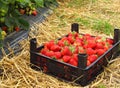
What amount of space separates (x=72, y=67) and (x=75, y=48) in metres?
0.28

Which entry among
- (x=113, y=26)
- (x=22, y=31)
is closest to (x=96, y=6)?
(x=113, y=26)

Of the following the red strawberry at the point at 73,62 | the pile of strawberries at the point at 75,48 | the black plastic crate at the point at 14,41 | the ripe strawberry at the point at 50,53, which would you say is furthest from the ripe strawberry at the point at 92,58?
the black plastic crate at the point at 14,41

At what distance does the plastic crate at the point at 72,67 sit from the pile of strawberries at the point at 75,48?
50 mm

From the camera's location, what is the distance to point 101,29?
4.62 metres

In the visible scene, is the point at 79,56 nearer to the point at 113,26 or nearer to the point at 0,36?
the point at 0,36

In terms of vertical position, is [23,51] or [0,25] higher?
[0,25]

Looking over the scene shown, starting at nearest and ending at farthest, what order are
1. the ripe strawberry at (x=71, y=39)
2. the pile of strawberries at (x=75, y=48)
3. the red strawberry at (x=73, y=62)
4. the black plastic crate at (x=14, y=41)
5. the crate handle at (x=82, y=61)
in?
1. the crate handle at (x=82, y=61)
2. the red strawberry at (x=73, y=62)
3. the pile of strawberries at (x=75, y=48)
4. the ripe strawberry at (x=71, y=39)
5. the black plastic crate at (x=14, y=41)

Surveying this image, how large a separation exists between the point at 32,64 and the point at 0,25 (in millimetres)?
652

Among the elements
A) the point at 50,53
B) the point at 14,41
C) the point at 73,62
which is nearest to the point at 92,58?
the point at 73,62

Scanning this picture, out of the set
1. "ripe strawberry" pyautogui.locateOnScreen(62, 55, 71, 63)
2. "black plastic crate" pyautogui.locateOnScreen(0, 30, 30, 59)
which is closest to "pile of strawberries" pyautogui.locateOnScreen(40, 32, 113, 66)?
"ripe strawberry" pyautogui.locateOnScreen(62, 55, 71, 63)

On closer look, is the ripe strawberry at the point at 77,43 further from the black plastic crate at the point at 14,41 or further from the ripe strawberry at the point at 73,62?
the black plastic crate at the point at 14,41

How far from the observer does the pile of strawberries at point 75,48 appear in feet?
10.4

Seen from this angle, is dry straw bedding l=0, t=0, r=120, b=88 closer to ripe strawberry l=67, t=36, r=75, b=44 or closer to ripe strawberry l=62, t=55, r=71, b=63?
ripe strawberry l=62, t=55, r=71, b=63

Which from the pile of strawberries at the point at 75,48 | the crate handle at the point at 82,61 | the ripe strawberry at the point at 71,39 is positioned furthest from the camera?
the ripe strawberry at the point at 71,39
